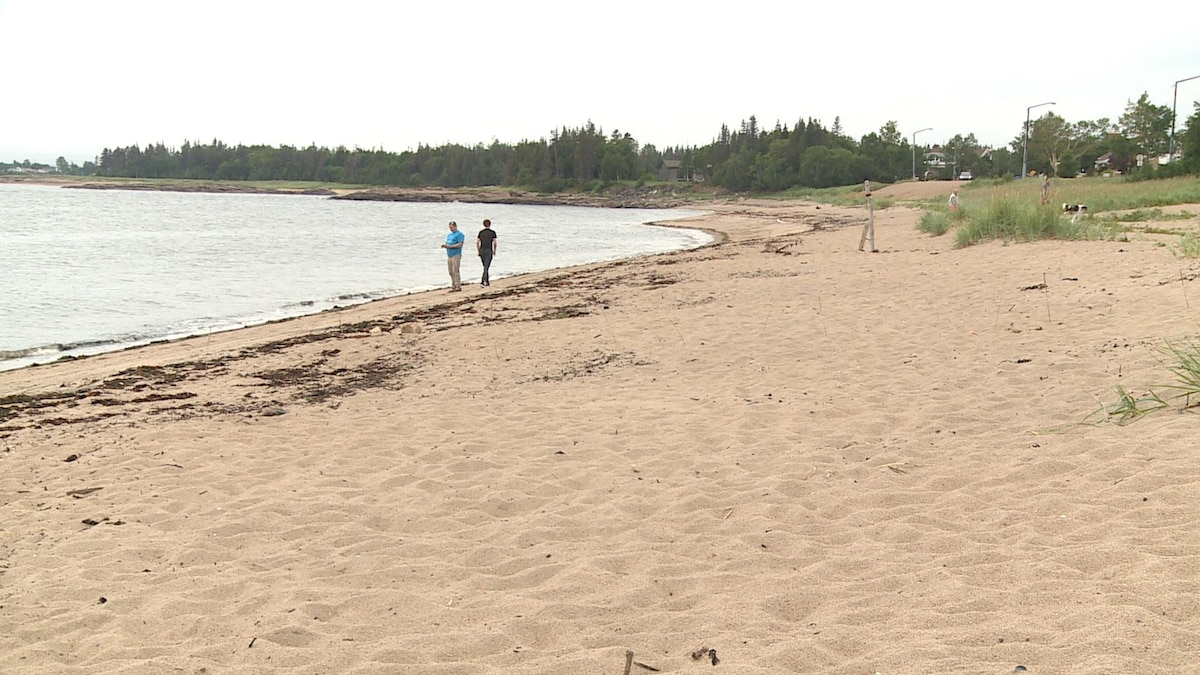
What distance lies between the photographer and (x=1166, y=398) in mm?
5805

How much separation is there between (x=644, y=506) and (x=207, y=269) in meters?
26.8

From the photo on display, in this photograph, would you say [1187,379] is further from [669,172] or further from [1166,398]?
[669,172]

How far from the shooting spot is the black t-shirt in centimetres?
2064

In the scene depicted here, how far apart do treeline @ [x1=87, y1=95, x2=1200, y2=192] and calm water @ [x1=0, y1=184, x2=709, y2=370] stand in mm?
29340

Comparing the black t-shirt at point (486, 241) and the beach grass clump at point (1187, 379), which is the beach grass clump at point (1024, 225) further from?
the beach grass clump at point (1187, 379)

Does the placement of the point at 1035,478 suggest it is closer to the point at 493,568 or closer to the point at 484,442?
the point at 493,568

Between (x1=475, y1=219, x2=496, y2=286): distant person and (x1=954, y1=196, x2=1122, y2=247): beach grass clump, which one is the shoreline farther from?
(x1=954, y1=196, x2=1122, y2=247): beach grass clump

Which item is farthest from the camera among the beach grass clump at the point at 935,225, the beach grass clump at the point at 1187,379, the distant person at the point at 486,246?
the beach grass clump at the point at 935,225

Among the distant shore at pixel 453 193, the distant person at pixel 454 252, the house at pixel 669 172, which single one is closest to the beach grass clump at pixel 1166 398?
the distant person at pixel 454 252

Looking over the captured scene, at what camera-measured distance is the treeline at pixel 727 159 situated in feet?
265

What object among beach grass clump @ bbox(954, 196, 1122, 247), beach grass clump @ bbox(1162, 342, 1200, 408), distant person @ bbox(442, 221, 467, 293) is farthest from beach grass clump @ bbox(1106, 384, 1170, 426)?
distant person @ bbox(442, 221, 467, 293)

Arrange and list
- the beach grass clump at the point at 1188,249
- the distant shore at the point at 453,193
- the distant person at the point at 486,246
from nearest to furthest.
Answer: the beach grass clump at the point at 1188,249 < the distant person at the point at 486,246 < the distant shore at the point at 453,193

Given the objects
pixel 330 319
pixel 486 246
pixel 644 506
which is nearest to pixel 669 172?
pixel 486 246

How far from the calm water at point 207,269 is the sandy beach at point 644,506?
22.5 ft
